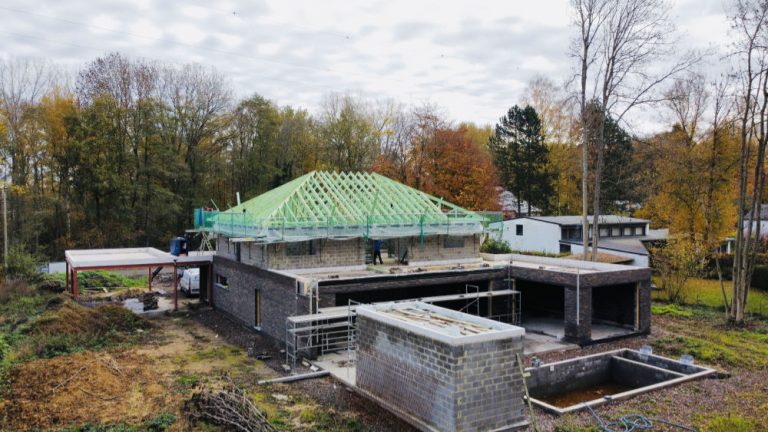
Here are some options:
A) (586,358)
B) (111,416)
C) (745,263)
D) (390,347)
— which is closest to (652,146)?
(745,263)

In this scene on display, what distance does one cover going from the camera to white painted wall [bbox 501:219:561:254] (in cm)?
3591

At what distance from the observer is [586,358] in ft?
52.6

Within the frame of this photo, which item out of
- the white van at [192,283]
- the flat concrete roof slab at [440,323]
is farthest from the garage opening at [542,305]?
the white van at [192,283]

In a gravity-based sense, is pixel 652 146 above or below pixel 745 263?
above

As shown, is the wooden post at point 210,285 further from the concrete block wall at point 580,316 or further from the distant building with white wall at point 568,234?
the distant building with white wall at point 568,234

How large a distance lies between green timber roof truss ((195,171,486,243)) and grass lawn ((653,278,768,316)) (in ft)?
40.1

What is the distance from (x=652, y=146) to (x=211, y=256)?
68.7 ft

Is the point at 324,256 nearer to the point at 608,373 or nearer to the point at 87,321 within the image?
the point at 87,321

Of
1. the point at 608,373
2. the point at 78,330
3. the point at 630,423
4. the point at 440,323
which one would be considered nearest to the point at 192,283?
the point at 78,330

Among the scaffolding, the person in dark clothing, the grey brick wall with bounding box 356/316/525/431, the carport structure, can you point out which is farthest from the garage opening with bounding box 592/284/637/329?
the carport structure

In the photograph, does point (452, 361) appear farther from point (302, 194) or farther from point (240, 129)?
point (240, 129)

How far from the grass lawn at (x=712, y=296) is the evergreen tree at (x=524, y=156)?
57.7ft

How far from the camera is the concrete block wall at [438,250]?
21.7 m

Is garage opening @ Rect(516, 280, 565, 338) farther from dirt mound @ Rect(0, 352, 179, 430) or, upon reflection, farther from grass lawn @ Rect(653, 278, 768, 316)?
dirt mound @ Rect(0, 352, 179, 430)
